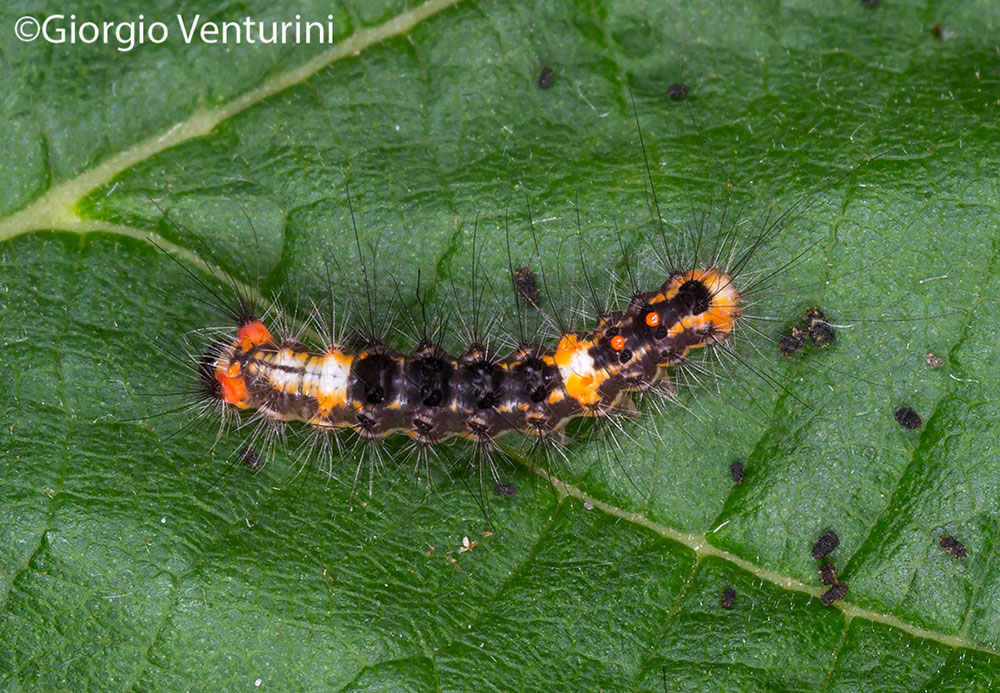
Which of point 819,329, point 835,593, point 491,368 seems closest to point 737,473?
point 835,593

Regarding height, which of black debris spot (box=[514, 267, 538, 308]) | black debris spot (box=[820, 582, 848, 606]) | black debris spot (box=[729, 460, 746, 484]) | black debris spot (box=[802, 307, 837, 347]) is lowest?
black debris spot (box=[820, 582, 848, 606])

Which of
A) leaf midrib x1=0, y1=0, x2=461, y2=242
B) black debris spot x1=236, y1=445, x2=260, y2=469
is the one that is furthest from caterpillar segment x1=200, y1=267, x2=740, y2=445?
leaf midrib x1=0, y1=0, x2=461, y2=242

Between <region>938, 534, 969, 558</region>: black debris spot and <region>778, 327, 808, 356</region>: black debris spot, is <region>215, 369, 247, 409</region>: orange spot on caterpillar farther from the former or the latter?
<region>938, 534, 969, 558</region>: black debris spot

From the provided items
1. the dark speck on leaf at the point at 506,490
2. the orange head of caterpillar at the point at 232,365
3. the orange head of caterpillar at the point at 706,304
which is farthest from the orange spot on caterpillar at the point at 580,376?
the orange head of caterpillar at the point at 232,365

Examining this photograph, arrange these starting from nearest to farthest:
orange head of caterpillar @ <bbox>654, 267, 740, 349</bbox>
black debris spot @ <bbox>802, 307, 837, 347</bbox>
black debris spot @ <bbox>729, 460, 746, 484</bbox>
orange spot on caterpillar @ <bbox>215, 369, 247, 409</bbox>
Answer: black debris spot @ <bbox>729, 460, 746, 484</bbox>, black debris spot @ <bbox>802, 307, 837, 347</bbox>, orange head of caterpillar @ <bbox>654, 267, 740, 349</bbox>, orange spot on caterpillar @ <bbox>215, 369, 247, 409</bbox>

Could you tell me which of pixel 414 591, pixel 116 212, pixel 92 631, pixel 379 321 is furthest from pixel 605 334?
pixel 92 631

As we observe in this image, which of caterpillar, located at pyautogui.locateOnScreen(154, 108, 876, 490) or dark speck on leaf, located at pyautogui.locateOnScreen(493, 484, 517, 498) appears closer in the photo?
dark speck on leaf, located at pyautogui.locateOnScreen(493, 484, 517, 498)

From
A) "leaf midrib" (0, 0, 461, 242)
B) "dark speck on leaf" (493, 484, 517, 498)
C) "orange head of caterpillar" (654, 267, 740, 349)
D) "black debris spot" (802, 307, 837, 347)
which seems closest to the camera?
"black debris spot" (802, 307, 837, 347)
